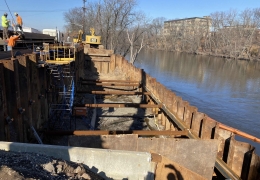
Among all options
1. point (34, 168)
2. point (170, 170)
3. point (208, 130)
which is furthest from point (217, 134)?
point (34, 168)

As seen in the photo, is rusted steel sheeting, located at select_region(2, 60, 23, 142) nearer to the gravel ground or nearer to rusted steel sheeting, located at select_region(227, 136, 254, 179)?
the gravel ground

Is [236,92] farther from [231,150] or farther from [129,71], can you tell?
[231,150]

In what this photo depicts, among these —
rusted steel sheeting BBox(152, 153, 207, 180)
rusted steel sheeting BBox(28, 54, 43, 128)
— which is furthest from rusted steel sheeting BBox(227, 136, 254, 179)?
rusted steel sheeting BBox(28, 54, 43, 128)

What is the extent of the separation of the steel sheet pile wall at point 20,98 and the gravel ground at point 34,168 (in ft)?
4.61

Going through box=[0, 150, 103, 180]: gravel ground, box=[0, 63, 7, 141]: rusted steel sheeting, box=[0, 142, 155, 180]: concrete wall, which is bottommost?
box=[0, 142, 155, 180]: concrete wall

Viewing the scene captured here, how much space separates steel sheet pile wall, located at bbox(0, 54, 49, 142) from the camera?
477 cm

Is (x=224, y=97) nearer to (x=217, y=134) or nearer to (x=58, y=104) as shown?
(x=217, y=134)

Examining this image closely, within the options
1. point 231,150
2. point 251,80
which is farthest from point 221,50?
point 231,150

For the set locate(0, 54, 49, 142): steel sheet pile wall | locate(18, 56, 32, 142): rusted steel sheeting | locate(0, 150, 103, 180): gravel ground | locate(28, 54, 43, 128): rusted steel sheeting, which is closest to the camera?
locate(0, 150, 103, 180): gravel ground

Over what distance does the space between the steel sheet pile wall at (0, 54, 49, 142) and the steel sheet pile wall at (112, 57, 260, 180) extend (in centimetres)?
472

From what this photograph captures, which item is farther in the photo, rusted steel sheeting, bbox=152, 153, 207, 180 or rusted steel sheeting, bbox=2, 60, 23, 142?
rusted steel sheeting, bbox=2, 60, 23, 142

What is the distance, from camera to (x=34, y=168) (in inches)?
127

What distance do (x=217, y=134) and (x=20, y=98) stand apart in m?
5.06

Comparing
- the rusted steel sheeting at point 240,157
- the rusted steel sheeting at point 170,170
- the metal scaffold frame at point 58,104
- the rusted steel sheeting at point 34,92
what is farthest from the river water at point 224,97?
the rusted steel sheeting at point 34,92
